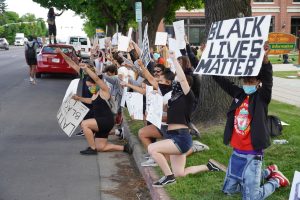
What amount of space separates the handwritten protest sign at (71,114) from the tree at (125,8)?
13.3 m

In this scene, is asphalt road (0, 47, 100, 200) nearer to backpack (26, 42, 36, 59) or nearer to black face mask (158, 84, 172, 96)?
black face mask (158, 84, 172, 96)

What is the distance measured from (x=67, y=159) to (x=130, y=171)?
120 cm

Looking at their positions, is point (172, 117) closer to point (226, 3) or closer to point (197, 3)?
point (226, 3)

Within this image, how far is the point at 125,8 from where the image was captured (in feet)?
86.4

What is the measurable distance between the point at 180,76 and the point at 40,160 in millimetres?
3280

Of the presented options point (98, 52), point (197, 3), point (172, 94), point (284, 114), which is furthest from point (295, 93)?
point (197, 3)

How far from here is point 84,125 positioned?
8.07 m

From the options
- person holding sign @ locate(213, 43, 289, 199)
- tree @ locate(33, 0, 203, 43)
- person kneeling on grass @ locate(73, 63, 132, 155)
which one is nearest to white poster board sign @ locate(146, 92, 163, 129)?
person holding sign @ locate(213, 43, 289, 199)

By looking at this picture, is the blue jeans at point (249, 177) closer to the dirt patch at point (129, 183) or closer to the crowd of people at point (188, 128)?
the crowd of people at point (188, 128)

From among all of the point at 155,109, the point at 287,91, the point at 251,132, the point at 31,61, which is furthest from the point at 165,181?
the point at 31,61

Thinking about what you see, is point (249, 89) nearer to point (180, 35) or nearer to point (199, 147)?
point (199, 147)

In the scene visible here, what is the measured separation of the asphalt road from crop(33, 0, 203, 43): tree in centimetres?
983

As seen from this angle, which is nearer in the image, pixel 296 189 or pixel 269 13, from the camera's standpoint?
pixel 296 189

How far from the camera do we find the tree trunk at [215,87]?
845cm
